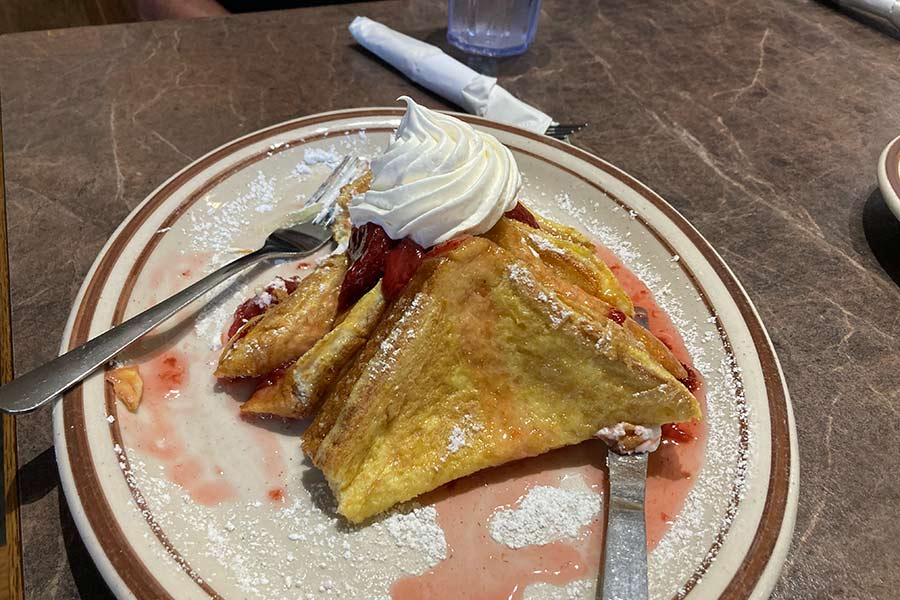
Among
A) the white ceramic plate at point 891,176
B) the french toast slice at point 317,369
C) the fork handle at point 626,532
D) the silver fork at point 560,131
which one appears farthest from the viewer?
the silver fork at point 560,131

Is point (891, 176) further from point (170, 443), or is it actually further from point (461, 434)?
point (170, 443)

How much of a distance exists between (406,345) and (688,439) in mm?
593

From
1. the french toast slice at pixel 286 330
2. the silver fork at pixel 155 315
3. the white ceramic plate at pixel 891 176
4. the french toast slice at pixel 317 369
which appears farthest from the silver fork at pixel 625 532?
the white ceramic plate at pixel 891 176

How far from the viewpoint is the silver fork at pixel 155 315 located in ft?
3.64

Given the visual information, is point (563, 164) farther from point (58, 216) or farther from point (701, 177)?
point (58, 216)

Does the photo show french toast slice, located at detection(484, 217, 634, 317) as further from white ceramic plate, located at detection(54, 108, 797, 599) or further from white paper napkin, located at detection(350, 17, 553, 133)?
white paper napkin, located at detection(350, 17, 553, 133)

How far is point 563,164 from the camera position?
1.78 meters

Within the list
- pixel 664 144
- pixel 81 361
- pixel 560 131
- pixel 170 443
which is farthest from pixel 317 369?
pixel 664 144

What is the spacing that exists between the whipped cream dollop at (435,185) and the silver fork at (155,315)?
295 millimetres

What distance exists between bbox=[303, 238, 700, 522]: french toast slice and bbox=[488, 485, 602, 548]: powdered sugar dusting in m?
0.09

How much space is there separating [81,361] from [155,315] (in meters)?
0.17

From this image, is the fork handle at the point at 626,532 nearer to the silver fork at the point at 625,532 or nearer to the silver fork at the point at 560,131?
the silver fork at the point at 625,532

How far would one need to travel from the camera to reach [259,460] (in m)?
1.21

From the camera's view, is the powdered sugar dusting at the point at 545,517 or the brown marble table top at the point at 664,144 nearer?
the powdered sugar dusting at the point at 545,517
